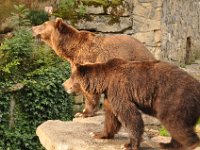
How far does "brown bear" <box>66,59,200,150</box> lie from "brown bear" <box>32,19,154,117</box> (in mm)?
1637

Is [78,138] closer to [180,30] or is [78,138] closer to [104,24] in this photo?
[104,24]

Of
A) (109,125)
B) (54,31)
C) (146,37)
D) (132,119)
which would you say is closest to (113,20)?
(146,37)

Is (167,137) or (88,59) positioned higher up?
(88,59)

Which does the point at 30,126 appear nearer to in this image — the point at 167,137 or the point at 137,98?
the point at 167,137

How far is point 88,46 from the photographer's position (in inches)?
348

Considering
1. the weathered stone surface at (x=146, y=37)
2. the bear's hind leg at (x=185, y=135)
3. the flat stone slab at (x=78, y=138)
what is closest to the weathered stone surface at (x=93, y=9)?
the weathered stone surface at (x=146, y=37)

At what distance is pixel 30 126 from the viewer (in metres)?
11.8

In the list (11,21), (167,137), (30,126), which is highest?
(11,21)

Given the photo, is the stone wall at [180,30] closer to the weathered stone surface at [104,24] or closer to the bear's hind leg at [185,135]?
the weathered stone surface at [104,24]

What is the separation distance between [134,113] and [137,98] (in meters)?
0.19

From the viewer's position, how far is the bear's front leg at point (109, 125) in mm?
6996

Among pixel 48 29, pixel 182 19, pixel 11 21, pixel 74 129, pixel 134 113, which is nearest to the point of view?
pixel 134 113

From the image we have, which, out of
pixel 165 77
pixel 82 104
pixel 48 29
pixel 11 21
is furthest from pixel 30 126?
pixel 165 77

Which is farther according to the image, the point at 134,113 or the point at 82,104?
the point at 82,104
